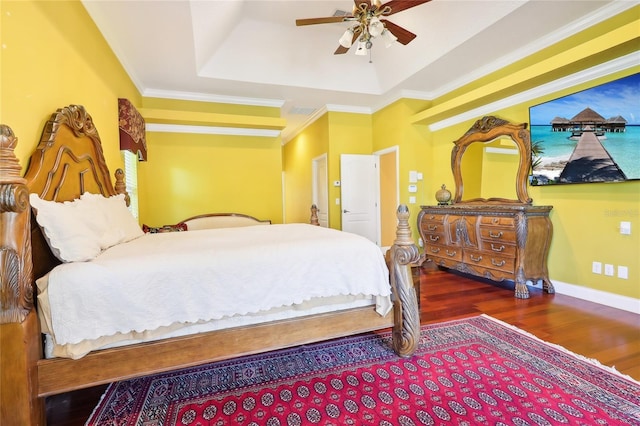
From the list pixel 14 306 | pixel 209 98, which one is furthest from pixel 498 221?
pixel 209 98

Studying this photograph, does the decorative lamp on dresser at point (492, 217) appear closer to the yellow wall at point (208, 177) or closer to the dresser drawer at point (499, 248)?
the dresser drawer at point (499, 248)

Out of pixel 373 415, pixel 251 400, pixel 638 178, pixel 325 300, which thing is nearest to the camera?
pixel 373 415

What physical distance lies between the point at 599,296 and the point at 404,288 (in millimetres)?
2492

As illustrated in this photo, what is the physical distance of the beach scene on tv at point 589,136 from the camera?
266 centimetres

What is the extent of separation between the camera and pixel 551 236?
3350 mm

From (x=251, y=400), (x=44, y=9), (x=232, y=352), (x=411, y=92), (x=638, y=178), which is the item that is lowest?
(x=251, y=400)

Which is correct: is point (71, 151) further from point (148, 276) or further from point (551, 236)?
point (551, 236)

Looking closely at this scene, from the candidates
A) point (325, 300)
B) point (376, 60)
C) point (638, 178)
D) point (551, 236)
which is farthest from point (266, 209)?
point (638, 178)

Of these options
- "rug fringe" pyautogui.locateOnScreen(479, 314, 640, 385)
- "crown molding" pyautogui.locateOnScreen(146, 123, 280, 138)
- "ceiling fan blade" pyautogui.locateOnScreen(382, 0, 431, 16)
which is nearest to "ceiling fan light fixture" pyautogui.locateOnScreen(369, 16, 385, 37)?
"ceiling fan blade" pyautogui.locateOnScreen(382, 0, 431, 16)

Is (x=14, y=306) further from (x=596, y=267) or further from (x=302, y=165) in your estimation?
(x=302, y=165)

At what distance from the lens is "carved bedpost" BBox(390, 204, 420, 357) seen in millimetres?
1892

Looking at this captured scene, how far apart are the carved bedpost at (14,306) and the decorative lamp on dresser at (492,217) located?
3857 millimetres

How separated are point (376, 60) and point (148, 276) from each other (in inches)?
179

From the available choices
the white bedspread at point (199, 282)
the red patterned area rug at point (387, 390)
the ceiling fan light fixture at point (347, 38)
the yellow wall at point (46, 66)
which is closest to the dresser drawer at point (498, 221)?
the red patterned area rug at point (387, 390)
